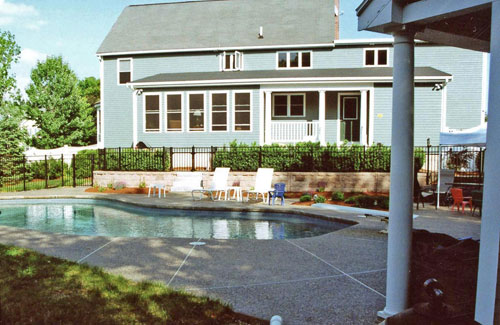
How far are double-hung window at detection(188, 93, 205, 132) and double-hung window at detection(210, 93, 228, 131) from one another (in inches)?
21.8

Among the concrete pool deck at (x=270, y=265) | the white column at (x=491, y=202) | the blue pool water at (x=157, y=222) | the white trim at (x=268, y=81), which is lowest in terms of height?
the blue pool water at (x=157, y=222)

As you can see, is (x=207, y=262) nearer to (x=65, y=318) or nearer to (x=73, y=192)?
(x=65, y=318)

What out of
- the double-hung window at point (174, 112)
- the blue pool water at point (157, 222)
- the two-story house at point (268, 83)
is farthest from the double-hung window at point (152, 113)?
the blue pool water at point (157, 222)

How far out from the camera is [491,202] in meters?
2.90

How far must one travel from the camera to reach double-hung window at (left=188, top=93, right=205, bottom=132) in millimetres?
21953

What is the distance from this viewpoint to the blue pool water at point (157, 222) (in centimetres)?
982

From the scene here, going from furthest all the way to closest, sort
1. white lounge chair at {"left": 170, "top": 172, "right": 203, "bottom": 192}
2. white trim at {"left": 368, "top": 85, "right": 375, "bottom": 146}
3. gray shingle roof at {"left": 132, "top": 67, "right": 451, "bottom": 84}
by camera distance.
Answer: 1. white trim at {"left": 368, "top": 85, "right": 375, "bottom": 146}
2. gray shingle roof at {"left": 132, "top": 67, "right": 451, "bottom": 84}
3. white lounge chair at {"left": 170, "top": 172, "right": 203, "bottom": 192}

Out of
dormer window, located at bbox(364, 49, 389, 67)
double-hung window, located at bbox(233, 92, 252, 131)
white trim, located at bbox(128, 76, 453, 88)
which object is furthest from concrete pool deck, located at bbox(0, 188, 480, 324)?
dormer window, located at bbox(364, 49, 389, 67)

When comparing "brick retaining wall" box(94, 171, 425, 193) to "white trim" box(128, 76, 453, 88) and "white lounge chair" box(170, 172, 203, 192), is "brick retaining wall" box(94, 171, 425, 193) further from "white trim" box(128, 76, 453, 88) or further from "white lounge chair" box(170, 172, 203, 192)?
"white trim" box(128, 76, 453, 88)

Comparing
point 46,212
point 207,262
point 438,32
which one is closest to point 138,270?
point 207,262

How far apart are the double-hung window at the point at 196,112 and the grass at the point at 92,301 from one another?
55.3 feet

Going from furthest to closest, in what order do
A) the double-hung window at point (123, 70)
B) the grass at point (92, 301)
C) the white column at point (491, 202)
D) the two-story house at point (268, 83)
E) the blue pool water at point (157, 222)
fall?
the double-hung window at point (123, 70), the two-story house at point (268, 83), the blue pool water at point (157, 222), the grass at point (92, 301), the white column at point (491, 202)

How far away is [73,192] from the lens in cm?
1662

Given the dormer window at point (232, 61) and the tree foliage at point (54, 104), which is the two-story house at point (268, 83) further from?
the tree foliage at point (54, 104)
